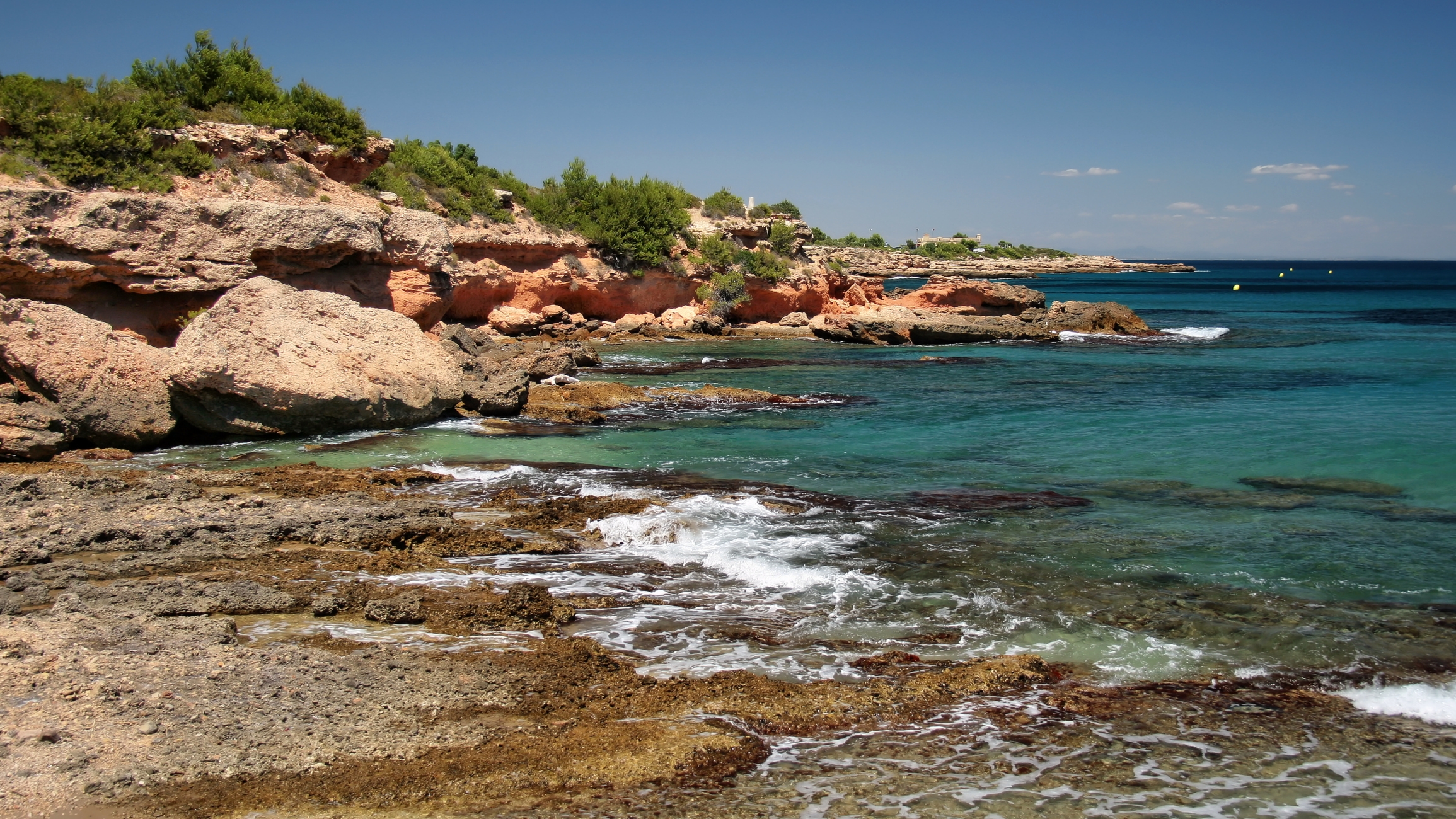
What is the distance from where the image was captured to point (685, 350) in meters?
30.7

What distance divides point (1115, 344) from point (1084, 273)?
98.9 m

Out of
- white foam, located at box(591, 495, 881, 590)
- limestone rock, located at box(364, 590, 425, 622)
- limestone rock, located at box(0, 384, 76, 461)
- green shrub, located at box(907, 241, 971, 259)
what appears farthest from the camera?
green shrub, located at box(907, 241, 971, 259)

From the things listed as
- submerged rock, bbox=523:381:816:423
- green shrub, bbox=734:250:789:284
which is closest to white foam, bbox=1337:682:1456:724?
submerged rock, bbox=523:381:816:423

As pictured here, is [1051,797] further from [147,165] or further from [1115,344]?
[1115,344]

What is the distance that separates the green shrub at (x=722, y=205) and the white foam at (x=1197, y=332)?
1943 cm

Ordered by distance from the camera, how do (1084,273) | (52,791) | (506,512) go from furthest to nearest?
(1084,273) < (506,512) < (52,791)

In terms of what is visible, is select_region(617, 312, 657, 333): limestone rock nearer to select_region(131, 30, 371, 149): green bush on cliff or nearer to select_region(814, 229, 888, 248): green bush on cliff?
select_region(131, 30, 371, 149): green bush on cliff

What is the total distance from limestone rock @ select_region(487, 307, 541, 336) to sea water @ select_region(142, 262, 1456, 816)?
9.27m

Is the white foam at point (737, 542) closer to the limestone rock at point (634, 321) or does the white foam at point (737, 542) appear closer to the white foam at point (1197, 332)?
the limestone rock at point (634, 321)

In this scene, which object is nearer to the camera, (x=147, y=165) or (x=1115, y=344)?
(x=147, y=165)

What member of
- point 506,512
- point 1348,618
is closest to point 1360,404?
point 1348,618

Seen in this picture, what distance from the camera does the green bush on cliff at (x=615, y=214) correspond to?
115 feet

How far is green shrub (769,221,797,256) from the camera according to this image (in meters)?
39.6

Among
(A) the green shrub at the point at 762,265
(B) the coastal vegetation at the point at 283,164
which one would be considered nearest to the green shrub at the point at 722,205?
(B) the coastal vegetation at the point at 283,164
